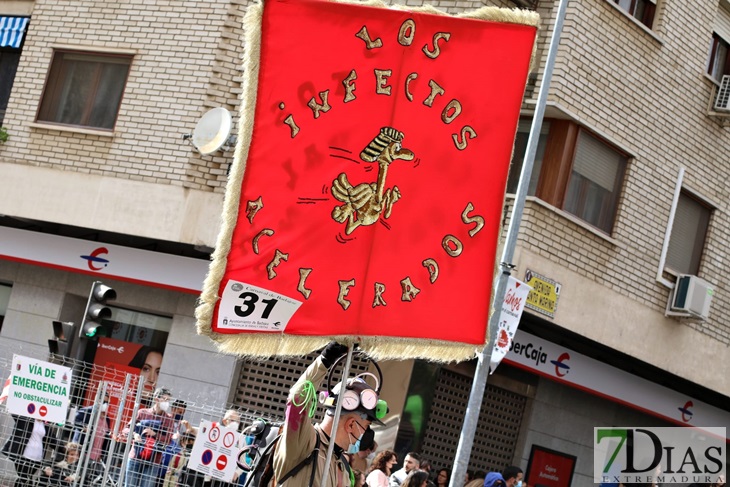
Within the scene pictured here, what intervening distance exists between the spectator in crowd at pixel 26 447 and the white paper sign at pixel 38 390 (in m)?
0.14

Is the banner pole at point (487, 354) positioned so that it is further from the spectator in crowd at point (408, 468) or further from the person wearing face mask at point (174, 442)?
the person wearing face mask at point (174, 442)

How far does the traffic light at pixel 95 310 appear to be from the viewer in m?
14.5

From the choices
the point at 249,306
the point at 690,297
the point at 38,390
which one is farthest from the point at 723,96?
the point at 249,306

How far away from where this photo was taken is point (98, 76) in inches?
756

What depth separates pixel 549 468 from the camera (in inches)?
774

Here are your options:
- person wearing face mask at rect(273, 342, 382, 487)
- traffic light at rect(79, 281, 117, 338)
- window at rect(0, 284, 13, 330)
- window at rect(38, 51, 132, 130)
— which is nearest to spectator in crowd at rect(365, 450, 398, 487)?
traffic light at rect(79, 281, 117, 338)

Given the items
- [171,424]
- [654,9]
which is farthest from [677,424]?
[171,424]

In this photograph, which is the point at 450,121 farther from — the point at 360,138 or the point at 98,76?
the point at 98,76

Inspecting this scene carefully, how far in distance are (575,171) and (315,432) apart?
40.3ft

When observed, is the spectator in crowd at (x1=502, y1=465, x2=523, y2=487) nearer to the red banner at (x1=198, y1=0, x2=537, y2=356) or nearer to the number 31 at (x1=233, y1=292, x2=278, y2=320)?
the red banner at (x1=198, y1=0, x2=537, y2=356)

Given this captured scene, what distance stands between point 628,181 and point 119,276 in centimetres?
769

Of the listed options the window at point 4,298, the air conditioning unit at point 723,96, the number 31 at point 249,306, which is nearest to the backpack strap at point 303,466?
the number 31 at point 249,306

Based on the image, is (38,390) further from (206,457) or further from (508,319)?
(508,319)

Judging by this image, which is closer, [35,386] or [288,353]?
[288,353]
